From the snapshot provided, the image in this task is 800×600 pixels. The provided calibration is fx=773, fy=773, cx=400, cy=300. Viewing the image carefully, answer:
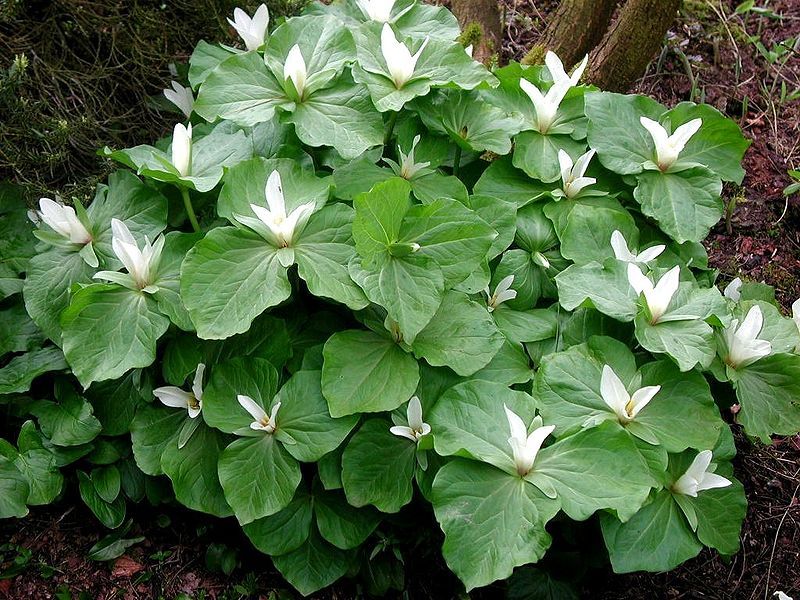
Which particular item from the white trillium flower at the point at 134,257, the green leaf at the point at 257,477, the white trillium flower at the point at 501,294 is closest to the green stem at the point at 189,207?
the white trillium flower at the point at 134,257

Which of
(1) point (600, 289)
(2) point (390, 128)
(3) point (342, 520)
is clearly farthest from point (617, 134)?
(3) point (342, 520)

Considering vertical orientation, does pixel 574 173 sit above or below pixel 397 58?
below

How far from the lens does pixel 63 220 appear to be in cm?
200

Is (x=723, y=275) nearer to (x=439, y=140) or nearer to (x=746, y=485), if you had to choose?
(x=746, y=485)

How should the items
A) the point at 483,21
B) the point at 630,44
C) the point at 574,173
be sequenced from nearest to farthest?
the point at 574,173
the point at 630,44
the point at 483,21

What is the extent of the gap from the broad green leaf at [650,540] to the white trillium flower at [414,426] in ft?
1.61

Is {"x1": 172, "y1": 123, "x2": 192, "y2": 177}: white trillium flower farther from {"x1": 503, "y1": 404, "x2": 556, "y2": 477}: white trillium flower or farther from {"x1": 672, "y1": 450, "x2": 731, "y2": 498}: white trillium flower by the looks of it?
{"x1": 672, "y1": 450, "x2": 731, "y2": 498}: white trillium flower

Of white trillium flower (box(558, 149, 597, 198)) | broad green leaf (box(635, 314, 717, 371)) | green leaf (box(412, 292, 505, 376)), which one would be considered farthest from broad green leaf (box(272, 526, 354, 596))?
white trillium flower (box(558, 149, 597, 198))

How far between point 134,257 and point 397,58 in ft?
2.83

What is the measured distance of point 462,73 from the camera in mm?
2191

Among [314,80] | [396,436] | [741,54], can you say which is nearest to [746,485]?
[396,436]

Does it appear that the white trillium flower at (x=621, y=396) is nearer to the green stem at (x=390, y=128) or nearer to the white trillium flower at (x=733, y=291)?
the white trillium flower at (x=733, y=291)

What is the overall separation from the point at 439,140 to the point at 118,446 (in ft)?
4.12

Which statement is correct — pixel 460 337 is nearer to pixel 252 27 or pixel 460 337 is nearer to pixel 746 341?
pixel 746 341
